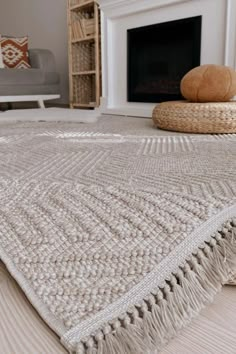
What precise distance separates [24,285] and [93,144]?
2.28 ft

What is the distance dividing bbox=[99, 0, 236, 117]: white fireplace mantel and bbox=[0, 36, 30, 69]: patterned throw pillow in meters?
0.95

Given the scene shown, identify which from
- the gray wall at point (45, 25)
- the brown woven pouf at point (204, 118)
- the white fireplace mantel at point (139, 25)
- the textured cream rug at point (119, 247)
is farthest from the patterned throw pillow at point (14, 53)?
the textured cream rug at point (119, 247)

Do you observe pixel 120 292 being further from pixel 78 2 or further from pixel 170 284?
pixel 78 2

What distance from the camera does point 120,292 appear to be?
351 millimetres

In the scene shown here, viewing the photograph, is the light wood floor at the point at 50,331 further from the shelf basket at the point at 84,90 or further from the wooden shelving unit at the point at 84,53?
the shelf basket at the point at 84,90

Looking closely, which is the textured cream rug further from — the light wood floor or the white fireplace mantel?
the white fireplace mantel

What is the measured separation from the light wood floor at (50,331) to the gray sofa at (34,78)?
2818mm

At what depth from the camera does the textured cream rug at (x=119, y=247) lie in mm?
325

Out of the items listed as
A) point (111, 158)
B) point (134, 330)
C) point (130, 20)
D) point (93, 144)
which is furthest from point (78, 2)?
point (134, 330)

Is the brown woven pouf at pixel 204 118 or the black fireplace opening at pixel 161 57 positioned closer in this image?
the brown woven pouf at pixel 204 118

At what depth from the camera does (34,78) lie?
3.05 metres

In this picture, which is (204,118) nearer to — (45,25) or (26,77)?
(26,77)

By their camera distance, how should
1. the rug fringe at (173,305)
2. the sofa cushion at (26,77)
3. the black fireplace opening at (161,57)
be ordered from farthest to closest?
the sofa cushion at (26,77) < the black fireplace opening at (161,57) < the rug fringe at (173,305)

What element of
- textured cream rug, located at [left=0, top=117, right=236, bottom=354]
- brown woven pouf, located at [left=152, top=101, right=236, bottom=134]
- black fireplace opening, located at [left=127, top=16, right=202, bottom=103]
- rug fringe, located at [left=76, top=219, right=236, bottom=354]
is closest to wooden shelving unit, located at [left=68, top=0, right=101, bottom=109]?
black fireplace opening, located at [left=127, top=16, right=202, bottom=103]
